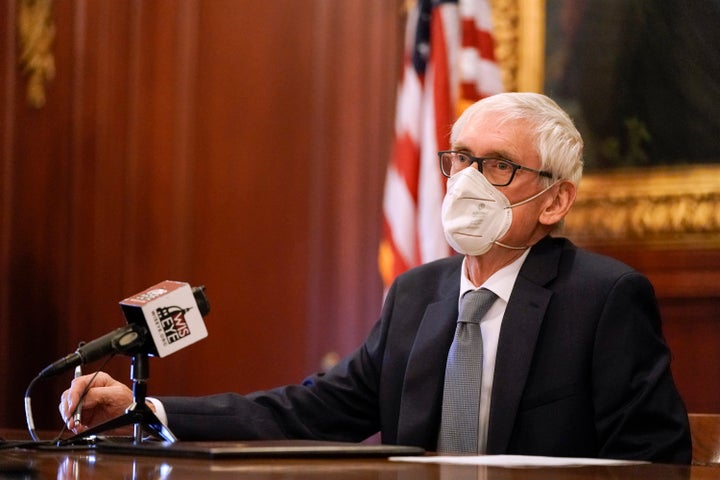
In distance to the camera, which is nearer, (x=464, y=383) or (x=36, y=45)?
(x=464, y=383)

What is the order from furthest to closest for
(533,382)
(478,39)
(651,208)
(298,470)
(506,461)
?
(478,39) < (651,208) < (533,382) < (506,461) < (298,470)

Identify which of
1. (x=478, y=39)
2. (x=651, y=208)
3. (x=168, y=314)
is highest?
(x=478, y=39)

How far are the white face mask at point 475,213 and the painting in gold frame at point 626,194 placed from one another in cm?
139

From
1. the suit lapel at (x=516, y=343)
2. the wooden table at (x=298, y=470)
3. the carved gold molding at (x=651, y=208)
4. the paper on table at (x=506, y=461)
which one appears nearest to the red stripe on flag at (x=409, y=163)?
the carved gold molding at (x=651, y=208)

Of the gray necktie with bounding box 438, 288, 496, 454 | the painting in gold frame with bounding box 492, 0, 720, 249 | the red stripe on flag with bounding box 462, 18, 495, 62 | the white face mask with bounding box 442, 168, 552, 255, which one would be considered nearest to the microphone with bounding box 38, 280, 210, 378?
the gray necktie with bounding box 438, 288, 496, 454

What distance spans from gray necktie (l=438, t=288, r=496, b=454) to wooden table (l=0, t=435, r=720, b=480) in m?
0.70

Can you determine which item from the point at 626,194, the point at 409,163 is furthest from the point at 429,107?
the point at 626,194

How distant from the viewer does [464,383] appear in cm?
246

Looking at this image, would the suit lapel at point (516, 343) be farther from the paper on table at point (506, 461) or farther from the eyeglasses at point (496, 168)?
the paper on table at point (506, 461)

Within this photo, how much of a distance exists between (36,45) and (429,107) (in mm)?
2407

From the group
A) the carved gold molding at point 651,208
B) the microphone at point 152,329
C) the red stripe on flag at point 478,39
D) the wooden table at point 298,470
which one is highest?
the red stripe on flag at point 478,39

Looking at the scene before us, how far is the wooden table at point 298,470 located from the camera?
139cm

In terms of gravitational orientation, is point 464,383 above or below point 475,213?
below

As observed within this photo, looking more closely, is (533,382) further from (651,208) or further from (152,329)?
(651,208)
